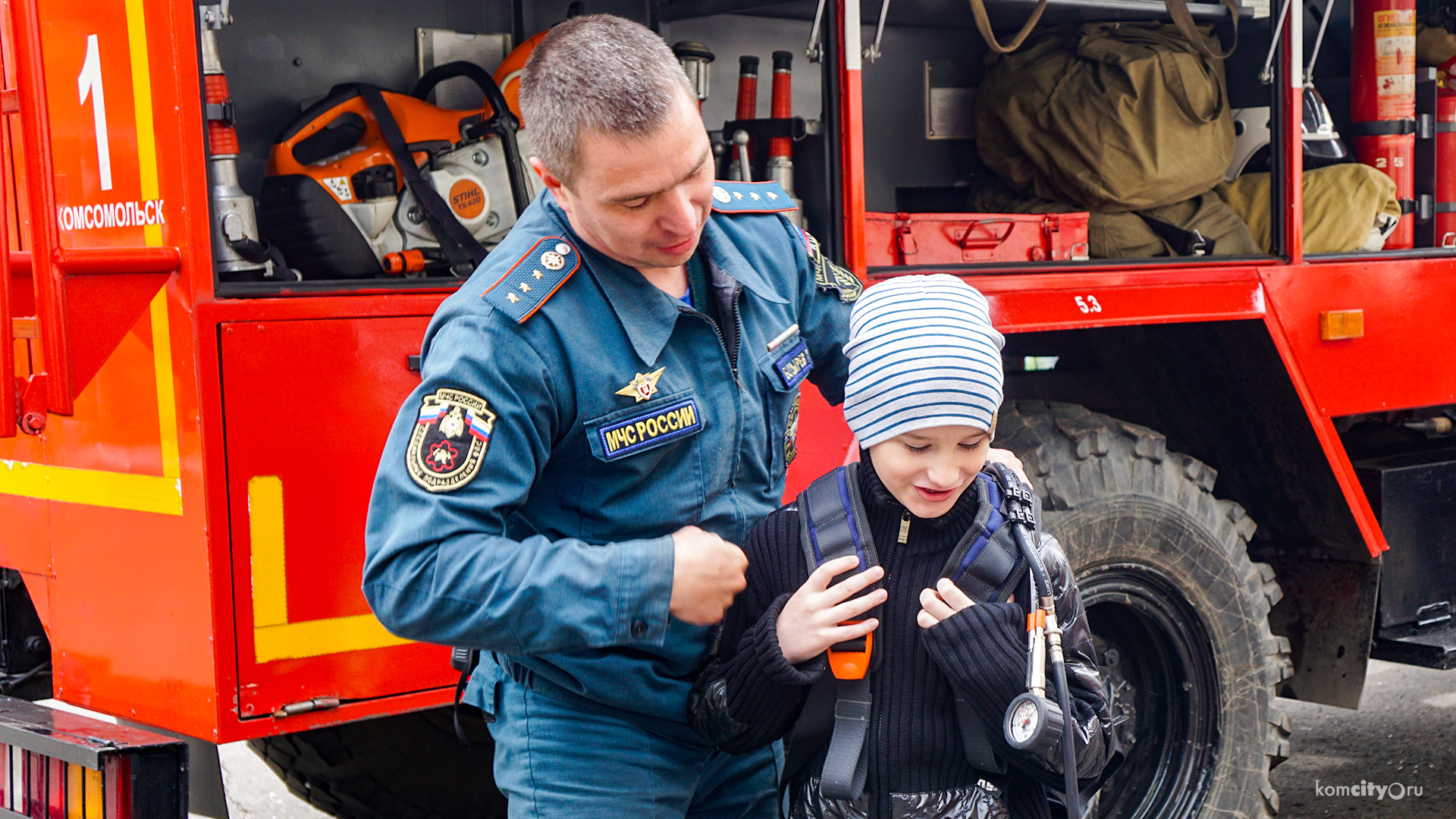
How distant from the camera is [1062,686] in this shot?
1.54 meters

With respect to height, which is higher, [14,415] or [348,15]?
[348,15]

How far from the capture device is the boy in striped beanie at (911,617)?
1.64 meters

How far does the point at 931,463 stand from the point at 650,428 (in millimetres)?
345

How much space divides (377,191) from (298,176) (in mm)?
203

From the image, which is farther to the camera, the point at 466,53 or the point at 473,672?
the point at 466,53

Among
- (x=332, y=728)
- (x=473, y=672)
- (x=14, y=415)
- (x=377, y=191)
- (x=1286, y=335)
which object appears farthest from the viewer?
(x=1286, y=335)

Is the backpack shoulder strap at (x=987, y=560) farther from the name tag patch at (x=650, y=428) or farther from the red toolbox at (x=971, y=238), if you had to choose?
the red toolbox at (x=971, y=238)

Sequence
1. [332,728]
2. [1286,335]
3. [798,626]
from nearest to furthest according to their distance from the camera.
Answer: [798,626]
[332,728]
[1286,335]

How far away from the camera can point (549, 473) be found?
173 cm

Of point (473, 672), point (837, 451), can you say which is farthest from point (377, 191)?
point (473, 672)

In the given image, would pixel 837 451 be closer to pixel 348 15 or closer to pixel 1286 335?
pixel 1286 335

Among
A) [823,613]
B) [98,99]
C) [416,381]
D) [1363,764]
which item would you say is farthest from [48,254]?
[1363,764]

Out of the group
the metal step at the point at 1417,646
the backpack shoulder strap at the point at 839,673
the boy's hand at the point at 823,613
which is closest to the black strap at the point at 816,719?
the backpack shoulder strap at the point at 839,673

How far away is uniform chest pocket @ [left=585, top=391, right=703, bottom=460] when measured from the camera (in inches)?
66.1
